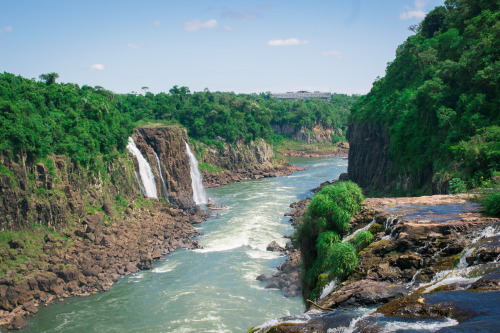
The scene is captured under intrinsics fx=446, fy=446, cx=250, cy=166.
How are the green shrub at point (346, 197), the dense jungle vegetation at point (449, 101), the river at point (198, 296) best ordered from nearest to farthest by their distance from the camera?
the green shrub at point (346, 197) < the river at point (198, 296) < the dense jungle vegetation at point (449, 101)

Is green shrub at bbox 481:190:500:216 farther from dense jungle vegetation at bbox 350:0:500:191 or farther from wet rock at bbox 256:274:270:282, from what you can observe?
wet rock at bbox 256:274:270:282

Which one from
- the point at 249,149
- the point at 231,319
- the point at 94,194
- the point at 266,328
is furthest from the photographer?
the point at 249,149

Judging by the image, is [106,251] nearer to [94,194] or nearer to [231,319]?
[94,194]

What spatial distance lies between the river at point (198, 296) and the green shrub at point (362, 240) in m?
9.66

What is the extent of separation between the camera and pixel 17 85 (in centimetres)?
4497

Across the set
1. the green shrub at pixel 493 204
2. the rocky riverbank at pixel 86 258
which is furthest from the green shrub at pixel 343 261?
the rocky riverbank at pixel 86 258

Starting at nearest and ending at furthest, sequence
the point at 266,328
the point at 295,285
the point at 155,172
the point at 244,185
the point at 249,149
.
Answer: the point at 266,328 → the point at 295,285 → the point at 155,172 → the point at 244,185 → the point at 249,149

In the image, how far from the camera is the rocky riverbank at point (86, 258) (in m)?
27.4

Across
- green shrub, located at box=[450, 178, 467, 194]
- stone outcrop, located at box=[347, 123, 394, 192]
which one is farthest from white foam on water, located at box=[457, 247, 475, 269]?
stone outcrop, located at box=[347, 123, 394, 192]

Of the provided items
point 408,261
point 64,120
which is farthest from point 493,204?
point 64,120

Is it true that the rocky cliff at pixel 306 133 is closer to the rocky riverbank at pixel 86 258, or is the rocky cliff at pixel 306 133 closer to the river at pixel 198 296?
the river at pixel 198 296

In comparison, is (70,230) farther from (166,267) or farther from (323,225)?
(323,225)

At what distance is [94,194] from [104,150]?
251 inches

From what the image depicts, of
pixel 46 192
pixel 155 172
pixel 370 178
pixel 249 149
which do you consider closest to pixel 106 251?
pixel 46 192
